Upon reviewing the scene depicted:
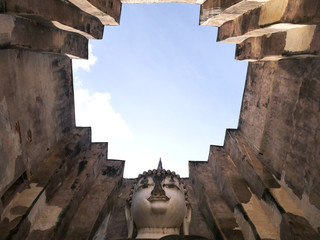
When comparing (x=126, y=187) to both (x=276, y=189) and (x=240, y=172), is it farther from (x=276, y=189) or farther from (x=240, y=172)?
(x=276, y=189)

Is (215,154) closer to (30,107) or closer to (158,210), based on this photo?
(158,210)

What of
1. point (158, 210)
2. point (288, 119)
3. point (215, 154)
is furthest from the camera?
point (215, 154)

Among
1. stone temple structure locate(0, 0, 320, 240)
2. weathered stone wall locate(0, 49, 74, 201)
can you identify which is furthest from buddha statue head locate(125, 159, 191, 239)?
weathered stone wall locate(0, 49, 74, 201)

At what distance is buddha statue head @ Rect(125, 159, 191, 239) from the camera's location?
421 cm

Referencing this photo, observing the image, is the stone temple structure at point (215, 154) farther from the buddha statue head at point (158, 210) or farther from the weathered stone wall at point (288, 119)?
the buddha statue head at point (158, 210)

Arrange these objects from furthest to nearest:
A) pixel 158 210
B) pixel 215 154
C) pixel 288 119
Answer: pixel 215 154 → pixel 288 119 → pixel 158 210

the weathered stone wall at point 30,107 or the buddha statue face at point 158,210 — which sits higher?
the weathered stone wall at point 30,107

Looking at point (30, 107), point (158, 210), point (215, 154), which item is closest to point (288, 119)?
point (215, 154)

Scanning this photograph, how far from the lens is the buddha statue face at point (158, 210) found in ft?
13.8

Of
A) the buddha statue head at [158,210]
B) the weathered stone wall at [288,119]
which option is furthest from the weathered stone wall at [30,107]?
the weathered stone wall at [288,119]

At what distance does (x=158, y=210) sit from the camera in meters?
4.21

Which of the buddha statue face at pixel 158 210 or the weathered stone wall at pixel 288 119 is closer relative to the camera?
the weathered stone wall at pixel 288 119

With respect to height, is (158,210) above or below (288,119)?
below

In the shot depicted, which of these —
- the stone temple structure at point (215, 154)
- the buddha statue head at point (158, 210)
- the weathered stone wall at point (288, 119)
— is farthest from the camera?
the buddha statue head at point (158, 210)
